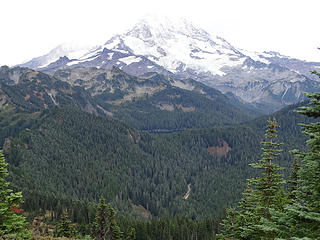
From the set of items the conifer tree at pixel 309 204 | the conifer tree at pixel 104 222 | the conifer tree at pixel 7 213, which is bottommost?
the conifer tree at pixel 104 222

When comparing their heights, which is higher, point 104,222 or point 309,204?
point 309,204

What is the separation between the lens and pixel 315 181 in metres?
16.4

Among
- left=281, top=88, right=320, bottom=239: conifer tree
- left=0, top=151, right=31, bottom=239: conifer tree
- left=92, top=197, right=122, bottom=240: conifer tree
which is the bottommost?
left=92, top=197, right=122, bottom=240: conifer tree

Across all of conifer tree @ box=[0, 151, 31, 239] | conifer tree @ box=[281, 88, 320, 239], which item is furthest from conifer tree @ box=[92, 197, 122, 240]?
conifer tree @ box=[281, 88, 320, 239]

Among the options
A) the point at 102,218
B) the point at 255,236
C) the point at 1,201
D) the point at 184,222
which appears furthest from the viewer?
the point at 184,222

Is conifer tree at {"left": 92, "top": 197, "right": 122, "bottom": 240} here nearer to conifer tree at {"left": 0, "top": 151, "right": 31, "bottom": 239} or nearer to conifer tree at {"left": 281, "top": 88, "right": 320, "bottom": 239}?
conifer tree at {"left": 0, "top": 151, "right": 31, "bottom": 239}

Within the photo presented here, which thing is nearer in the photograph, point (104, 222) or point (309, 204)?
point (309, 204)

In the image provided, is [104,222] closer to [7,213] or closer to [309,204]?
[7,213]

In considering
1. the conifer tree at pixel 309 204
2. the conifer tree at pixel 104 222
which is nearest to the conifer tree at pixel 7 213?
the conifer tree at pixel 309 204

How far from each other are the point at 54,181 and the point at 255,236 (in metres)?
187

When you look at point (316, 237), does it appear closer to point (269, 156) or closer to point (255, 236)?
point (255, 236)

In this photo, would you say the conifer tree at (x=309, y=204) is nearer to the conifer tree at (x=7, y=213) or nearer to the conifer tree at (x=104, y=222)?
the conifer tree at (x=7, y=213)

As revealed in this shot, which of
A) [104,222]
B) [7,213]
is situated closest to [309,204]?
[7,213]

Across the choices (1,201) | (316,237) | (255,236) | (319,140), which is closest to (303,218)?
(316,237)
